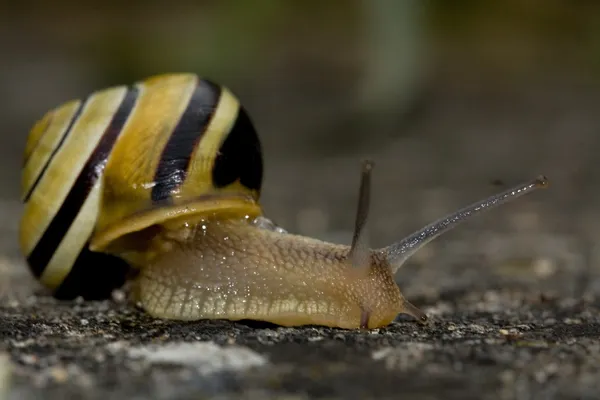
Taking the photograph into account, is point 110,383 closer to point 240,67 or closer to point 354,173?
point 354,173

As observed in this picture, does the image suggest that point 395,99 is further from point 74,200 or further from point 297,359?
point 297,359

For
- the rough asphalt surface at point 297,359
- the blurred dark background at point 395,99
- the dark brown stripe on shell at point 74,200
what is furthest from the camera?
the blurred dark background at point 395,99

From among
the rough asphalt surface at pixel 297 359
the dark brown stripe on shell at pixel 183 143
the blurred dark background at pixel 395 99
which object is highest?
the blurred dark background at pixel 395 99

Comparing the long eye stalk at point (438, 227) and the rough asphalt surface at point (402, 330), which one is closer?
the rough asphalt surface at point (402, 330)

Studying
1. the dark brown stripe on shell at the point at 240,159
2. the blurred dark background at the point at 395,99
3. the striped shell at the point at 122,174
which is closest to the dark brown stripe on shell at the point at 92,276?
the striped shell at the point at 122,174

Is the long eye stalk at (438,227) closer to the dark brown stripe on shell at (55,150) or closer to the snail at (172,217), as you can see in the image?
the snail at (172,217)

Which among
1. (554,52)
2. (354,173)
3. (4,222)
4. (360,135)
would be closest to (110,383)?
(4,222)

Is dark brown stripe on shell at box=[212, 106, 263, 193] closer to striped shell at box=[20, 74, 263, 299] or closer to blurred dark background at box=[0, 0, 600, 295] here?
striped shell at box=[20, 74, 263, 299]
